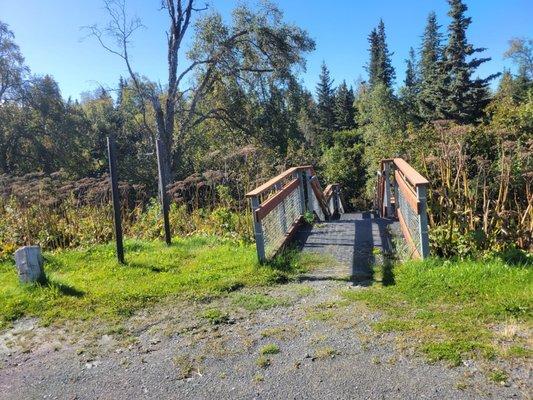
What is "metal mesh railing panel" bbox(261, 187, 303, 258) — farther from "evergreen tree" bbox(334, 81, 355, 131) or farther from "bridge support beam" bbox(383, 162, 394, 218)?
"evergreen tree" bbox(334, 81, 355, 131)

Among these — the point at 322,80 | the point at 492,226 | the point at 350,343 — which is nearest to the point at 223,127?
the point at 492,226

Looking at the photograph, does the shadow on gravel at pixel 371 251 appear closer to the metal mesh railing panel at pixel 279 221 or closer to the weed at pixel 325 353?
the metal mesh railing panel at pixel 279 221

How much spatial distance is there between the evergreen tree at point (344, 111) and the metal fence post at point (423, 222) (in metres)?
47.8

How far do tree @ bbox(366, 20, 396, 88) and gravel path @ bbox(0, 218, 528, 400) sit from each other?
46.9 meters

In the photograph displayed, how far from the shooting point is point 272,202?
19.6 feet

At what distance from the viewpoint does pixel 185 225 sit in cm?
855

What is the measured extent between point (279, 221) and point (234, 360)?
11.4ft

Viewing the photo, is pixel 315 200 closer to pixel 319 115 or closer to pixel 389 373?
pixel 389 373

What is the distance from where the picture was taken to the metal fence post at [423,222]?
→ 15.2 feet

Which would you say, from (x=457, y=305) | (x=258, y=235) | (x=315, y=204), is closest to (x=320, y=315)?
(x=457, y=305)

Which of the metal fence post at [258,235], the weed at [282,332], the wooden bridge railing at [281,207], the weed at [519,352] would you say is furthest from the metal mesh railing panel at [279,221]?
the weed at [519,352]

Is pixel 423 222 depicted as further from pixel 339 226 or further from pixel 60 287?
pixel 60 287

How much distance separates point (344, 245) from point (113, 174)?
3163 millimetres

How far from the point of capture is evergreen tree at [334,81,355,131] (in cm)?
5184
